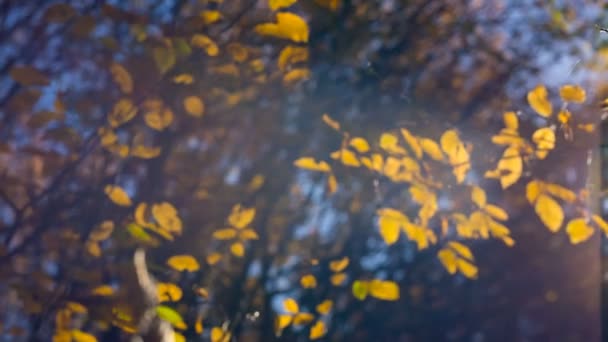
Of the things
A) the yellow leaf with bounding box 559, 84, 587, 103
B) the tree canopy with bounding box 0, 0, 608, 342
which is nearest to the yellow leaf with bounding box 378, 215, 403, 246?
the tree canopy with bounding box 0, 0, 608, 342

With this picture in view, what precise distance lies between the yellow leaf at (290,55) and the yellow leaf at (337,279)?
1.38 meters

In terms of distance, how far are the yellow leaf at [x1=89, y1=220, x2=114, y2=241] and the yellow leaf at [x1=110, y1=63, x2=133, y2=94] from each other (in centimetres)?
65

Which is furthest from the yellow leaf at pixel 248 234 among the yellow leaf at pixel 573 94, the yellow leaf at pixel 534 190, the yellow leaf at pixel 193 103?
the yellow leaf at pixel 573 94

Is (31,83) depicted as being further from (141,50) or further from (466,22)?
(466,22)

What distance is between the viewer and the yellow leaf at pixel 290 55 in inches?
118

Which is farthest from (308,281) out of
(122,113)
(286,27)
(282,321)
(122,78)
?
(286,27)

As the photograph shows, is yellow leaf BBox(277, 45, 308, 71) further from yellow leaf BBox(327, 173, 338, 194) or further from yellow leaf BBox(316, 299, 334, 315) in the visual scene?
yellow leaf BBox(316, 299, 334, 315)

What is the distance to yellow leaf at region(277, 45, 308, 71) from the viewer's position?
301 cm

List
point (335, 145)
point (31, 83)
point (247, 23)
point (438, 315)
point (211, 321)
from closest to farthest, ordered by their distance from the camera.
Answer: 1. point (31, 83)
2. point (247, 23)
3. point (211, 321)
4. point (335, 145)
5. point (438, 315)

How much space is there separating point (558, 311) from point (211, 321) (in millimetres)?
3915

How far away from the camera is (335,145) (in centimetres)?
385

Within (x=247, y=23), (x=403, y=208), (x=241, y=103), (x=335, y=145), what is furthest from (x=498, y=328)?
(x=247, y=23)

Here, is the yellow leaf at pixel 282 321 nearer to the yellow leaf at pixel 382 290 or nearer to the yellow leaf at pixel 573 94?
the yellow leaf at pixel 382 290

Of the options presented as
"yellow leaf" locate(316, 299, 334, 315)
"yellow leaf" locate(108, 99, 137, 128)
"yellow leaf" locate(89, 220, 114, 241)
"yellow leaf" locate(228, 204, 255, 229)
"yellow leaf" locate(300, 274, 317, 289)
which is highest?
"yellow leaf" locate(108, 99, 137, 128)
